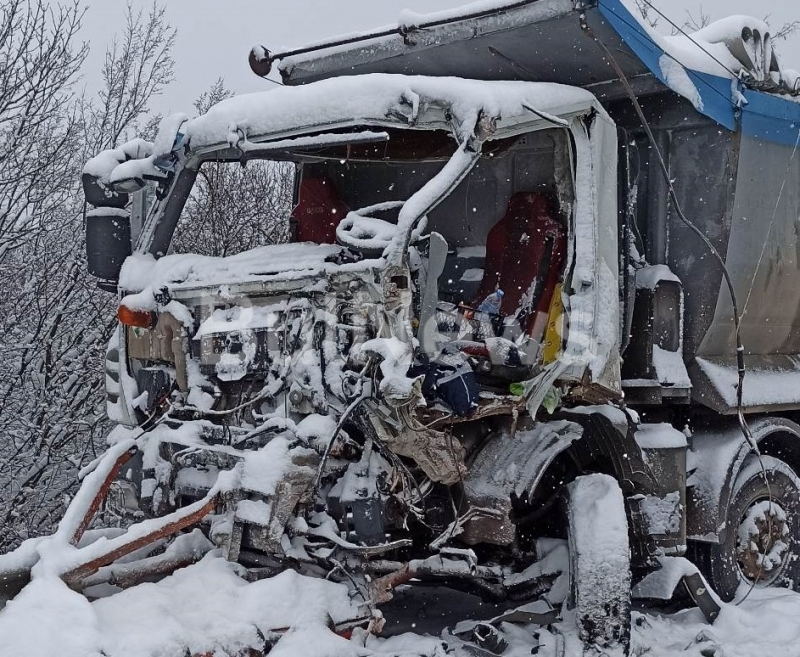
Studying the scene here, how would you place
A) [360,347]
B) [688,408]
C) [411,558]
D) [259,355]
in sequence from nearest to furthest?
[360,347], [259,355], [411,558], [688,408]

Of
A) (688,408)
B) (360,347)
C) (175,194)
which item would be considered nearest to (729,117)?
(688,408)

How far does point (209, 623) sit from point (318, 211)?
289 centimetres

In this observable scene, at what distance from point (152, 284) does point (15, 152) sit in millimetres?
7128

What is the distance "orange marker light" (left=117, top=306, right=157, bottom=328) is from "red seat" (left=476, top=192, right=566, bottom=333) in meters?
1.63

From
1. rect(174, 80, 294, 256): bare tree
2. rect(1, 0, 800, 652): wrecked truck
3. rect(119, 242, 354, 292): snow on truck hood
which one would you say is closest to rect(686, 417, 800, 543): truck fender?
rect(1, 0, 800, 652): wrecked truck

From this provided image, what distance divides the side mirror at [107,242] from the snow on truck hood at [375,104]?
2.56ft

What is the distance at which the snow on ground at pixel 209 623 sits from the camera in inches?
115

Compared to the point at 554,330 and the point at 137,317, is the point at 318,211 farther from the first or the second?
the point at 554,330

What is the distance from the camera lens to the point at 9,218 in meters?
10.3

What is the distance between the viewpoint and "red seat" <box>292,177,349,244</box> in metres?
5.47

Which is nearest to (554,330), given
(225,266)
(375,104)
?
(375,104)

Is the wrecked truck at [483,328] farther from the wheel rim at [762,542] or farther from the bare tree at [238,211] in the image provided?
the bare tree at [238,211]

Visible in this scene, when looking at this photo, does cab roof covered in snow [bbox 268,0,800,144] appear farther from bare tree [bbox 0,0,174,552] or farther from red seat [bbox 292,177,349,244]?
bare tree [bbox 0,0,174,552]

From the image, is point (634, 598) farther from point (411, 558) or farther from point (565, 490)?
point (411, 558)
